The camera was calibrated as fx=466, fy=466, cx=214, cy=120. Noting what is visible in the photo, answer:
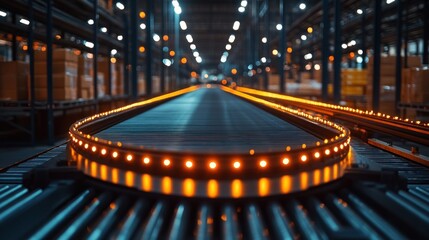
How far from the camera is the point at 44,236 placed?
120 inches

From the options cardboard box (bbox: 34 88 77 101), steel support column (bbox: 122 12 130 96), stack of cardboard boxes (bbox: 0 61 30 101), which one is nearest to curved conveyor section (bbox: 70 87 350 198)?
stack of cardboard boxes (bbox: 0 61 30 101)

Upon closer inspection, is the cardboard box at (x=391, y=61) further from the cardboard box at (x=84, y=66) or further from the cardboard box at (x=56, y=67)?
the cardboard box at (x=56, y=67)

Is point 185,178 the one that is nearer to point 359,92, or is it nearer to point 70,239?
point 70,239

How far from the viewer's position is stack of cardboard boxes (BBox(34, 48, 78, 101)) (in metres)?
10.3

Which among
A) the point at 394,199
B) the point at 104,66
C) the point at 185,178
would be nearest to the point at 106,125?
the point at 185,178

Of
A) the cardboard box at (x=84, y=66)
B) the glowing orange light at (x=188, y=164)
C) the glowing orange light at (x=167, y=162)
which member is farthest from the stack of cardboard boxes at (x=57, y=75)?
the glowing orange light at (x=188, y=164)

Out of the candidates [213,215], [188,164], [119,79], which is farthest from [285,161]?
[119,79]

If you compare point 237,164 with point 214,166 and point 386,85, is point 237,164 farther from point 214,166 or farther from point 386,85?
point 386,85

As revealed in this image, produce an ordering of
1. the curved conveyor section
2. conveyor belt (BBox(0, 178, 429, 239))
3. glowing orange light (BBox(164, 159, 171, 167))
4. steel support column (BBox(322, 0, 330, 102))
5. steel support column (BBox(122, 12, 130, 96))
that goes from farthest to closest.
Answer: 1. steel support column (BBox(122, 12, 130, 96))
2. steel support column (BBox(322, 0, 330, 102))
3. glowing orange light (BBox(164, 159, 171, 167))
4. the curved conveyor section
5. conveyor belt (BBox(0, 178, 429, 239))

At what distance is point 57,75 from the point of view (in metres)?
10.5

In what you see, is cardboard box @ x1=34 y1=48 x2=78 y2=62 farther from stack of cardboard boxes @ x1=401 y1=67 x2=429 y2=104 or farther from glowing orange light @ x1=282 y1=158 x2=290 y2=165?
stack of cardboard boxes @ x1=401 y1=67 x2=429 y2=104

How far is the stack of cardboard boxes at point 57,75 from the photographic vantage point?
10320mm

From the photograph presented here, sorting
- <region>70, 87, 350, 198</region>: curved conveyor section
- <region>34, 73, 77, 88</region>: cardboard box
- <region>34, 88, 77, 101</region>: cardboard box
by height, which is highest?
<region>34, 73, 77, 88</region>: cardboard box

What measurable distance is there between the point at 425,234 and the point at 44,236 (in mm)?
2441
